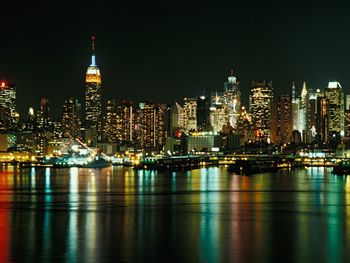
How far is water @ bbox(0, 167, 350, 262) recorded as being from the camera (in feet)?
61.6

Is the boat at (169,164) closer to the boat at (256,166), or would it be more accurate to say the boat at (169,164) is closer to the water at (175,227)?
the boat at (256,166)

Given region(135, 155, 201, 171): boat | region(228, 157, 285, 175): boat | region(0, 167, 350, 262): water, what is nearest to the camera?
region(0, 167, 350, 262): water

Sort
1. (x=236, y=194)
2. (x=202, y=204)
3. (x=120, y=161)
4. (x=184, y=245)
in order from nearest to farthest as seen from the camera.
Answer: (x=184, y=245) < (x=202, y=204) < (x=236, y=194) < (x=120, y=161)

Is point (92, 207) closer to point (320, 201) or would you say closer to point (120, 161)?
point (320, 201)

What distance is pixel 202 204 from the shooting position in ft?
105

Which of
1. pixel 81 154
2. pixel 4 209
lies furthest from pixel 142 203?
pixel 81 154

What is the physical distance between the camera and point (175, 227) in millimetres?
23969

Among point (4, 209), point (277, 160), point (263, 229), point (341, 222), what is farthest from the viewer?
point (277, 160)

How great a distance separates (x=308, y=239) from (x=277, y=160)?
240ft

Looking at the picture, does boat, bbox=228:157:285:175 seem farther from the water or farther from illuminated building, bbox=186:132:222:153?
the water

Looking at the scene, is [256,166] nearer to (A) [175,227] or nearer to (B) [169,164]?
(B) [169,164]

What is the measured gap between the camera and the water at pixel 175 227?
18.8 metres

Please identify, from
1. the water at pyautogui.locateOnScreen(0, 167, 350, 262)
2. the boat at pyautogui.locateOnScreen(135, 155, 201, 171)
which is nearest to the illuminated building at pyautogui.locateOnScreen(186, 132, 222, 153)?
the boat at pyautogui.locateOnScreen(135, 155, 201, 171)

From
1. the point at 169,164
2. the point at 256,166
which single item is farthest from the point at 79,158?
the point at 256,166
